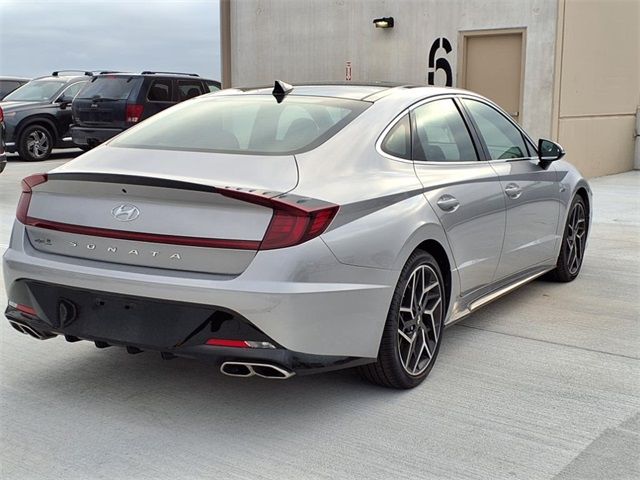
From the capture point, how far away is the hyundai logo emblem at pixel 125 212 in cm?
349

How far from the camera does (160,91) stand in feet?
49.1

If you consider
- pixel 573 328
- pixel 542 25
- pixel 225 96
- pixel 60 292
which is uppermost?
pixel 542 25

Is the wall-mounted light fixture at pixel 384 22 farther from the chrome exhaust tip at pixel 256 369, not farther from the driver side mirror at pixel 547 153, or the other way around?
the chrome exhaust tip at pixel 256 369

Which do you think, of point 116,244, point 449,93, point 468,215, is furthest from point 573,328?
point 116,244

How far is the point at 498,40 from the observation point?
13359 mm

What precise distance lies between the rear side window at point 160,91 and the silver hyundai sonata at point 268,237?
1043 centimetres

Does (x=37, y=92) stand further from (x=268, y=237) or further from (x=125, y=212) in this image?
(x=268, y=237)

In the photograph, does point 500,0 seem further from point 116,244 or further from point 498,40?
point 116,244

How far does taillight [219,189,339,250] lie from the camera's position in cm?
331

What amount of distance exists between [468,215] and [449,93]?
0.89m

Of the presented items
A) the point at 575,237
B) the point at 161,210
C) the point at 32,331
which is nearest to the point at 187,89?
the point at 575,237

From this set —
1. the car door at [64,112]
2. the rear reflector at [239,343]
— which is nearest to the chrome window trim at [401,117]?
the rear reflector at [239,343]

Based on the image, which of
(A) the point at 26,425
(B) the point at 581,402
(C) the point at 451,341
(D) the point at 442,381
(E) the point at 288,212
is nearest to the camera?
(E) the point at 288,212

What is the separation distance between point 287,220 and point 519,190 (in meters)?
2.34
